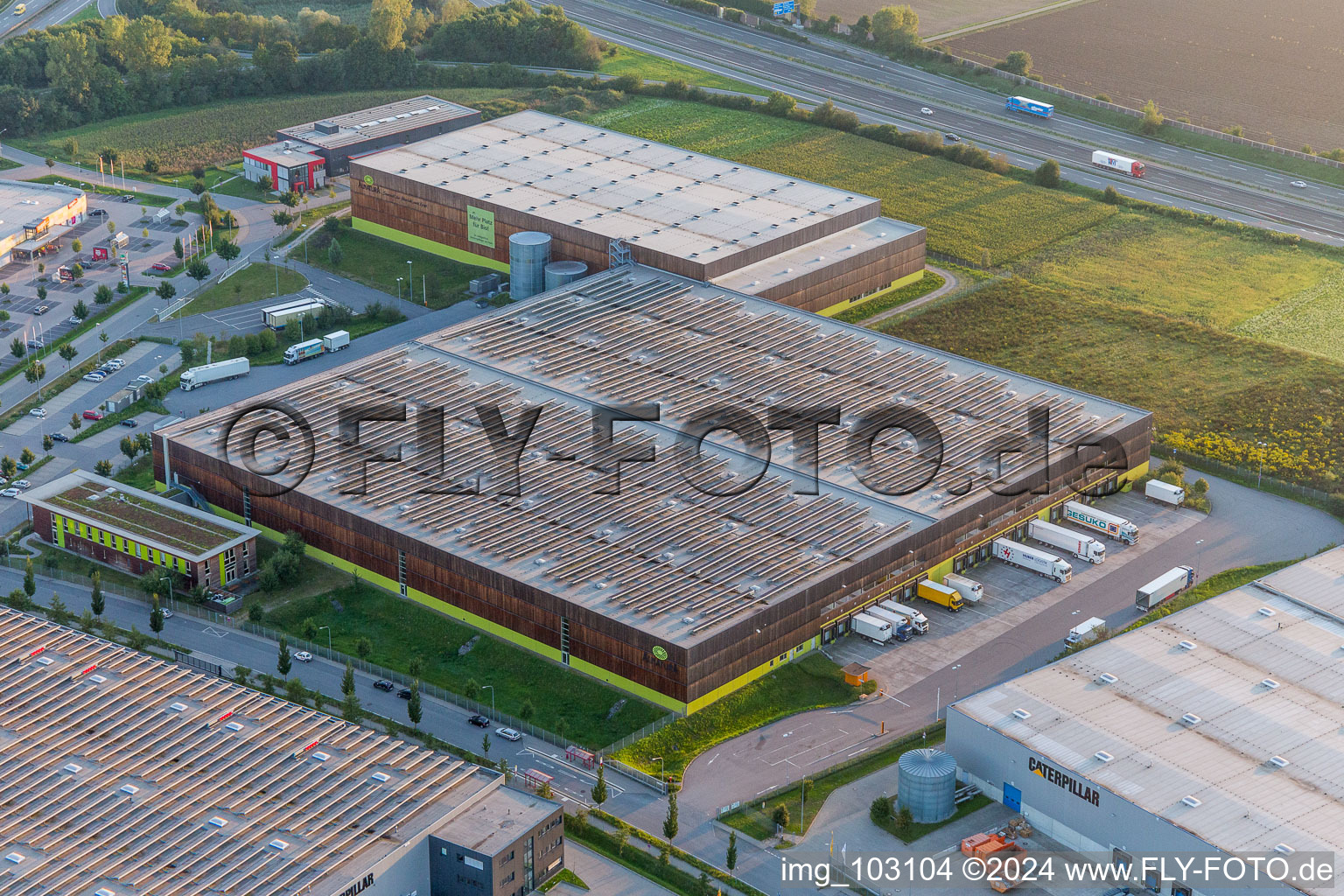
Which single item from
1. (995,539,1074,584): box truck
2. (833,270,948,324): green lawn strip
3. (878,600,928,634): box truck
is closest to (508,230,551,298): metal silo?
(833,270,948,324): green lawn strip

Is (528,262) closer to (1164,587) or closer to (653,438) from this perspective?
(653,438)

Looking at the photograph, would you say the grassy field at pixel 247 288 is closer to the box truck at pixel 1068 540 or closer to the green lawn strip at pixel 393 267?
the green lawn strip at pixel 393 267

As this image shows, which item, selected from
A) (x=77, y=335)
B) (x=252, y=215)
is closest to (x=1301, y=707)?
(x=77, y=335)

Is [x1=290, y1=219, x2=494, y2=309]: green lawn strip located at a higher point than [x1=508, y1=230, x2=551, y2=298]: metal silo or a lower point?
lower

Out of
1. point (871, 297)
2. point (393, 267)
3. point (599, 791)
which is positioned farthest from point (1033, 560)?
point (393, 267)

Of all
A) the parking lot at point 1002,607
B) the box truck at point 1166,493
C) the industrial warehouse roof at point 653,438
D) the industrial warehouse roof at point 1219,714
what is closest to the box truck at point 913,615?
the parking lot at point 1002,607

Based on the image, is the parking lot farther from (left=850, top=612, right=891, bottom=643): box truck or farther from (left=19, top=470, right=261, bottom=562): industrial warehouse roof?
(left=19, top=470, right=261, bottom=562): industrial warehouse roof

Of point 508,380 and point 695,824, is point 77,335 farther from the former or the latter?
point 695,824
